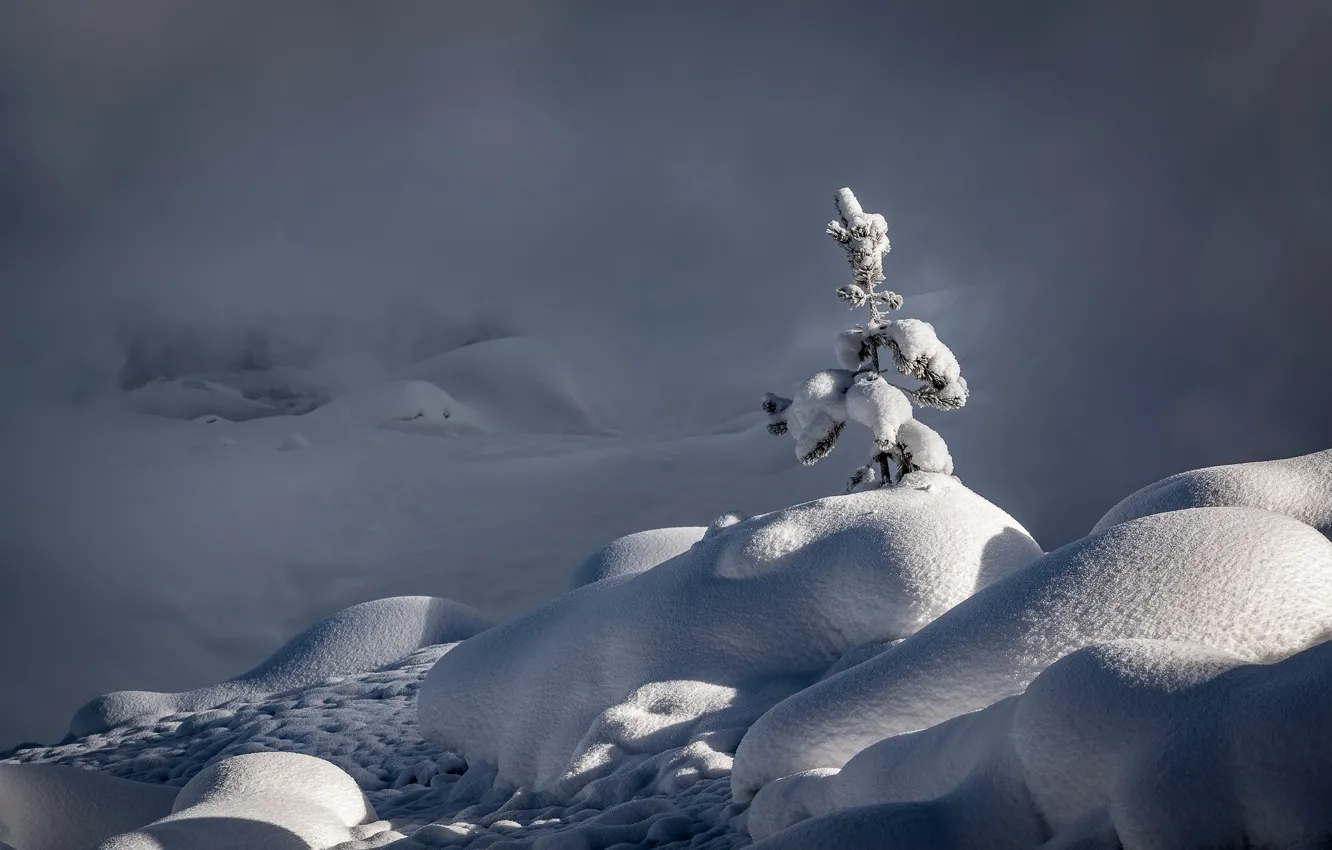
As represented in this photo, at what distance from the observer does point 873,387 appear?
5.99 m

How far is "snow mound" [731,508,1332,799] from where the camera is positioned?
10.9 ft

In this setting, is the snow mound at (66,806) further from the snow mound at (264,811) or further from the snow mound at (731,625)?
the snow mound at (731,625)

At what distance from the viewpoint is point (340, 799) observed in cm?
432

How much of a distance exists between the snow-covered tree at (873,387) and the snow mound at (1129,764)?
3332 mm

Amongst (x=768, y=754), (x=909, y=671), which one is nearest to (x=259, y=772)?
(x=768, y=754)

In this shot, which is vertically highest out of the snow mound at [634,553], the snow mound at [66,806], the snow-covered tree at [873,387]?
the snow-covered tree at [873,387]

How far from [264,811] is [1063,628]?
2.73 m

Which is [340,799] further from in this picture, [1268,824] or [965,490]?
[1268,824]

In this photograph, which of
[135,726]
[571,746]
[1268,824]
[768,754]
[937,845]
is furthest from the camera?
[135,726]

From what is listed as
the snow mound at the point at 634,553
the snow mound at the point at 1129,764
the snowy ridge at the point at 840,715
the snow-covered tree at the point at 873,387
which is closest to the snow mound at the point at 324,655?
the snowy ridge at the point at 840,715

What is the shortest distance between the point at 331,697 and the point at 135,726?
161cm

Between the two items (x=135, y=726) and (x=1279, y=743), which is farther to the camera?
(x=135, y=726)

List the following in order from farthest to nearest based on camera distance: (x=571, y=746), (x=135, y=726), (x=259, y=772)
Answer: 1. (x=135, y=726)
2. (x=571, y=746)
3. (x=259, y=772)

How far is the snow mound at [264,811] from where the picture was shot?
3.60 meters
